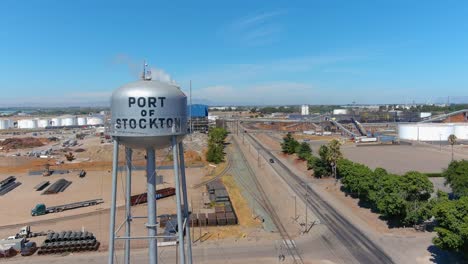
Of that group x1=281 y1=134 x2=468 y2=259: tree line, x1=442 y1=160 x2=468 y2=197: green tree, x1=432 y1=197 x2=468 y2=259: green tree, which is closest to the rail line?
x1=281 y1=134 x2=468 y2=259: tree line

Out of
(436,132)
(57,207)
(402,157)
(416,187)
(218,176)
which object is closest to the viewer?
(416,187)

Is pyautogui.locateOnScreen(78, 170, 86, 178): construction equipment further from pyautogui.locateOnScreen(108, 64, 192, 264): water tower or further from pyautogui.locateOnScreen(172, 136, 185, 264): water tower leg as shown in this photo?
pyautogui.locateOnScreen(172, 136, 185, 264): water tower leg

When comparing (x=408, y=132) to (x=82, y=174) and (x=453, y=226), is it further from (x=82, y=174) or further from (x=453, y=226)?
(x=82, y=174)

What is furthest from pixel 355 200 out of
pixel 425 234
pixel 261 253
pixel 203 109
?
pixel 203 109

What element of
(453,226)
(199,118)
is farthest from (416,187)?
(199,118)

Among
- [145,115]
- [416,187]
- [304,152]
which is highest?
[145,115]

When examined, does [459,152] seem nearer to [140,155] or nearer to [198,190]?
[198,190]
